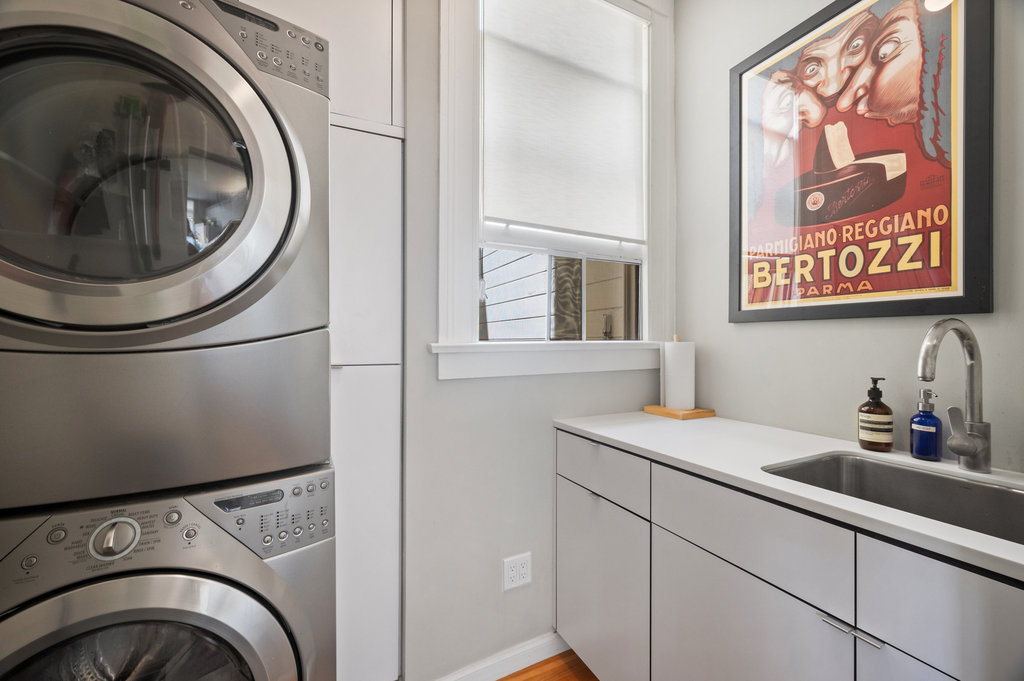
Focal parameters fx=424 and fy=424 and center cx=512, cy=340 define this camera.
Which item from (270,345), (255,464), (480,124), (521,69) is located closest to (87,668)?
(255,464)

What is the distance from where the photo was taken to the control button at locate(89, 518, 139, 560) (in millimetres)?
664

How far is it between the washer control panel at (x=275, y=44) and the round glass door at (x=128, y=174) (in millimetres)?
63

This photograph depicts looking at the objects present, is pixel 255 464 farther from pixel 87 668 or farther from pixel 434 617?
pixel 434 617

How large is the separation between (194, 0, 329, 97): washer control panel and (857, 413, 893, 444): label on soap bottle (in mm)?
1592

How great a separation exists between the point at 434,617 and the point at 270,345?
109 centimetres

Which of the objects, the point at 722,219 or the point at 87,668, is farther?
the point at 722,219

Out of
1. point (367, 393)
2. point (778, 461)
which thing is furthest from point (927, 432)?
point (367, 393)

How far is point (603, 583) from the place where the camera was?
1.35m

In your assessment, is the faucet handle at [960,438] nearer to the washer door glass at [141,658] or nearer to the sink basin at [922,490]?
the sink basin at [922,490]

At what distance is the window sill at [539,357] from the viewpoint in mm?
1419

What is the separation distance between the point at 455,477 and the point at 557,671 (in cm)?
82

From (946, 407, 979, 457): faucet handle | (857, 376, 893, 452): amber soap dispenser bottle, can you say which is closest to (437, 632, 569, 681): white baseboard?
(857, 376, 893, 452): amber soap dispenser bottle

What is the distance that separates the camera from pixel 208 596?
708mm

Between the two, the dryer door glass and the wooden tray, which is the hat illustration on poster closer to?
the wooden tray
